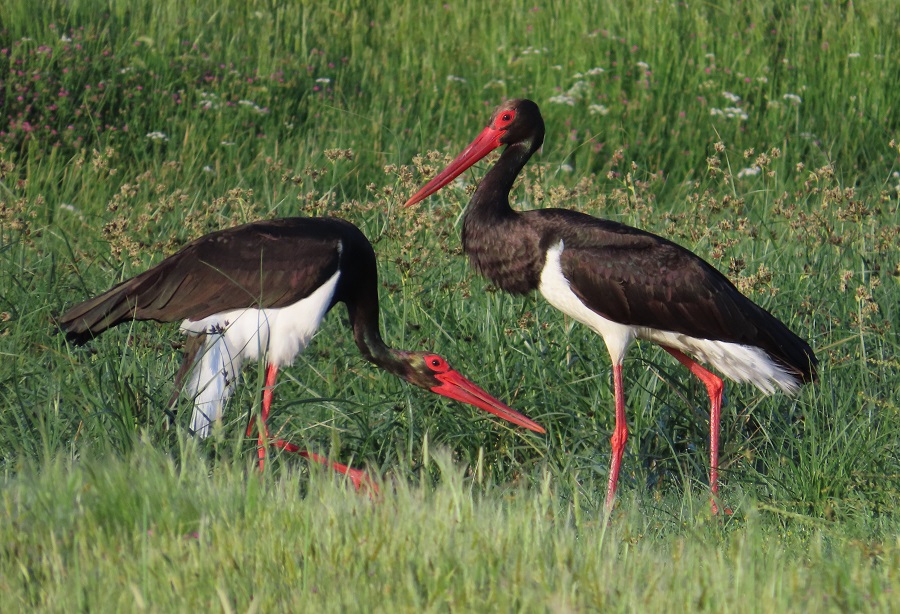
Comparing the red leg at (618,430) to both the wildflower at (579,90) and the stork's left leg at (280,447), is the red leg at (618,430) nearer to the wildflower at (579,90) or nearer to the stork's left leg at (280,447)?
the stork's left leg at (280,447)

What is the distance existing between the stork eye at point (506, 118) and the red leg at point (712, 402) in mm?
1060

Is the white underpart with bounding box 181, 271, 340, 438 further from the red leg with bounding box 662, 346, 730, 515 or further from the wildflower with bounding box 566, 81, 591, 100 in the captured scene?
the wildflower with bounding box 566, 81, 591, 100

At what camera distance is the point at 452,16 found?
31.3ft

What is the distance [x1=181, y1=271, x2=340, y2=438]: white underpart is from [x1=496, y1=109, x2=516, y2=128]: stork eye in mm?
932

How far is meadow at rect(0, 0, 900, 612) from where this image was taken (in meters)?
2.71

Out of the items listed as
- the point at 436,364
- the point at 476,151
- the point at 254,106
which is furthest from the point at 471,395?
the point at 254,106

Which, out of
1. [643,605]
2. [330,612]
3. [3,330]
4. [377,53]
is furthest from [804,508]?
[377,53]

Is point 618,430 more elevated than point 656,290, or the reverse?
point 656,290

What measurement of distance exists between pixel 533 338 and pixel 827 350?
108 centimetres

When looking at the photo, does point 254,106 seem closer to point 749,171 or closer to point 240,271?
point 749,171

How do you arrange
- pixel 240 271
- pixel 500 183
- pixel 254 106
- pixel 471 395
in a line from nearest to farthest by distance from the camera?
pixel 471 395, pixel 240 271, pixel 500 183, pixel 254 106

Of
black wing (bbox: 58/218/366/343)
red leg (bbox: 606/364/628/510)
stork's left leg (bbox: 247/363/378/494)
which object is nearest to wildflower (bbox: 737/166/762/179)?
red leg (bbox: 606/364/628/510)

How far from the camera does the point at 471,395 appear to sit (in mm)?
4473

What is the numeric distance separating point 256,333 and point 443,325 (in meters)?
0.74
